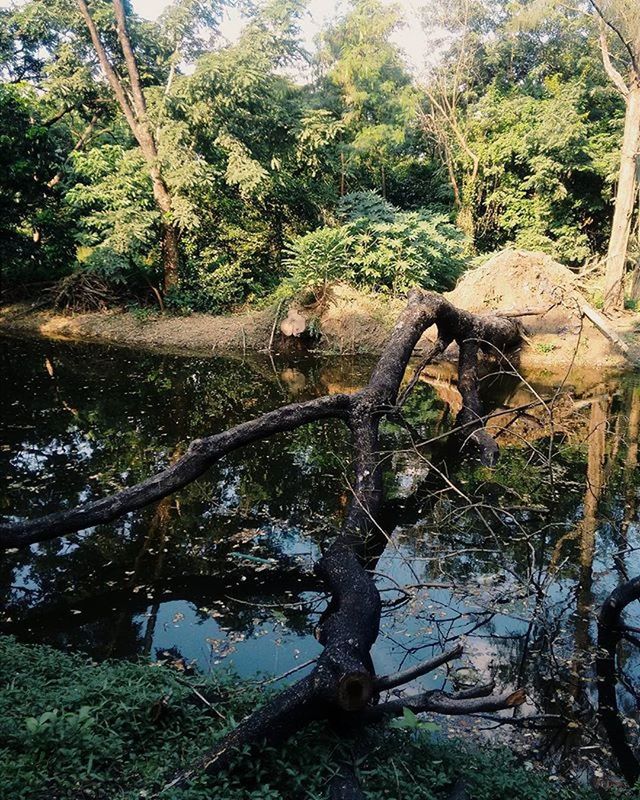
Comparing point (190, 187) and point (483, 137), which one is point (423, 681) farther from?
point (483, 137)

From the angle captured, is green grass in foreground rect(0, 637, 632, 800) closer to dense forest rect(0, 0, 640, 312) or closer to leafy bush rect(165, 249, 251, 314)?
dense forest rect(0, 0, 640, 312)

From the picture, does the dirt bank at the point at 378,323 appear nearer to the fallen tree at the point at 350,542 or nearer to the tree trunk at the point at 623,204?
the tree trunk at the point at 623,204

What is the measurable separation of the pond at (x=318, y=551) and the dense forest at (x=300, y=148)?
7.38 metres

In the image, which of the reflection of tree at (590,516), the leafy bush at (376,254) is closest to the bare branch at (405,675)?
the reflection of tree at (590,516)

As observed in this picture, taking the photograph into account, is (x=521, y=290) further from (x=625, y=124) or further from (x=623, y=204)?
(x=625, y=124)

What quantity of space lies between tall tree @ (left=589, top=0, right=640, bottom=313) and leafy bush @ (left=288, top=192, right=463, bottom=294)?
3.91 metres

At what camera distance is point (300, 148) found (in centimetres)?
1664

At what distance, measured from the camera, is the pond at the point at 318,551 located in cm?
391

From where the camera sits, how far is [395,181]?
832 inches

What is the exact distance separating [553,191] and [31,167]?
15.1 m

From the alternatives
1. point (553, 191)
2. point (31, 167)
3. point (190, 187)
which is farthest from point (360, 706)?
point (553, 191)

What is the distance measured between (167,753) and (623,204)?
1490 cm

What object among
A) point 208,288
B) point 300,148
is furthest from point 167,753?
point 300,148

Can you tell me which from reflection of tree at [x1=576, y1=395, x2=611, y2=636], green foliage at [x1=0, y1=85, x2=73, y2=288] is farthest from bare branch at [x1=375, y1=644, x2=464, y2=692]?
green foliage at [x1=0, y1=85, x2=73, y2=288]
